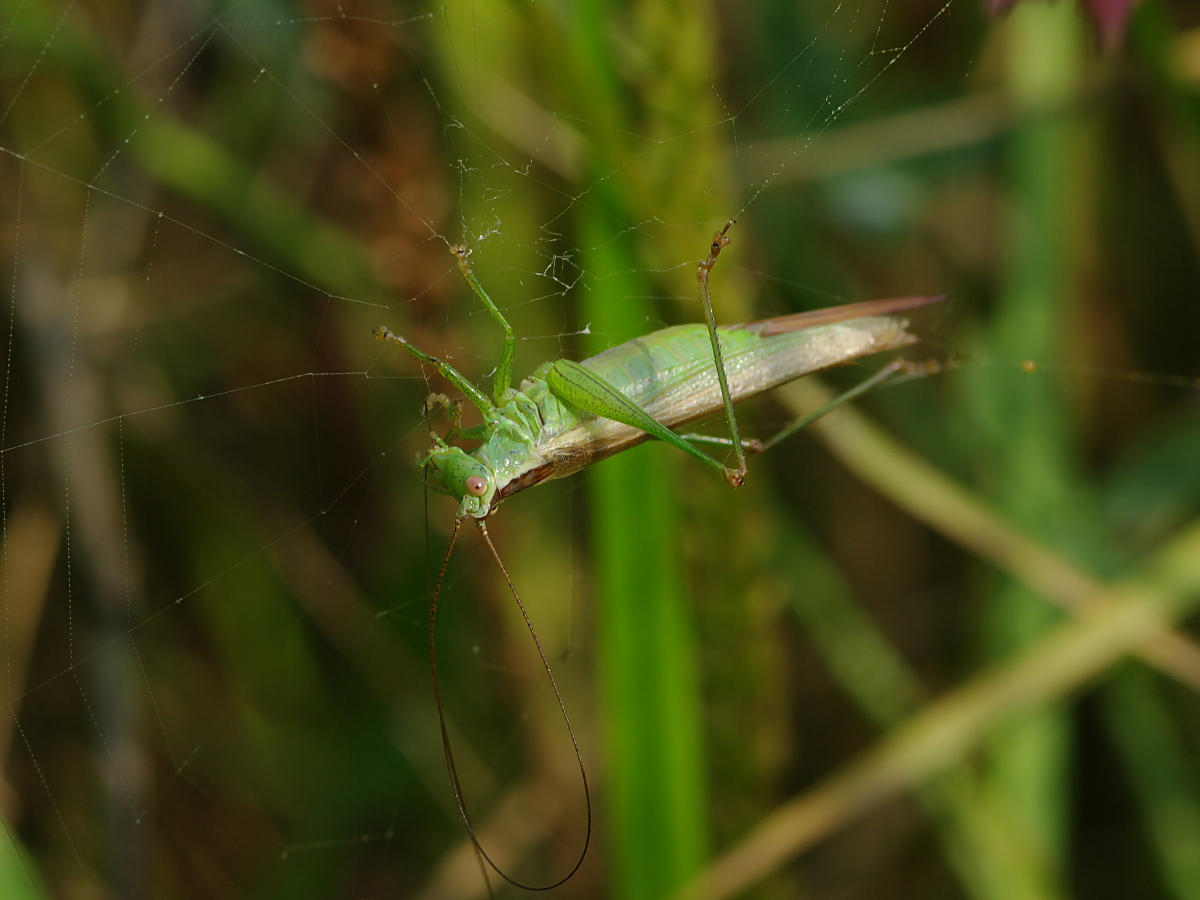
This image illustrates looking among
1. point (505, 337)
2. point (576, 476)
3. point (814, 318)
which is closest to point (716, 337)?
point (814, 318)

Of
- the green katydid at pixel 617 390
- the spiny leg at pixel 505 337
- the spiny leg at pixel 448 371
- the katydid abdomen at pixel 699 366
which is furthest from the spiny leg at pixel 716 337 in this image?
the spiny leg at pixel 448 371

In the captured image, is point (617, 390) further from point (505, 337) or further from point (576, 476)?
point (576, 476)

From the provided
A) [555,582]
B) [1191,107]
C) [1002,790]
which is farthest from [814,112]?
[1002,790]

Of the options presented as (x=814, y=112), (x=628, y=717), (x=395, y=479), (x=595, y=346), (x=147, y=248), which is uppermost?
(x=147, y=248)

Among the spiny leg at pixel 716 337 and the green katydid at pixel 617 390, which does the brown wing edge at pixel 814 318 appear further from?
the spiny leg at pixel 716 337

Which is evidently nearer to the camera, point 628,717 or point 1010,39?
point 628,717

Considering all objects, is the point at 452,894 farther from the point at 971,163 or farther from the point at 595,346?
the point at 971,163
